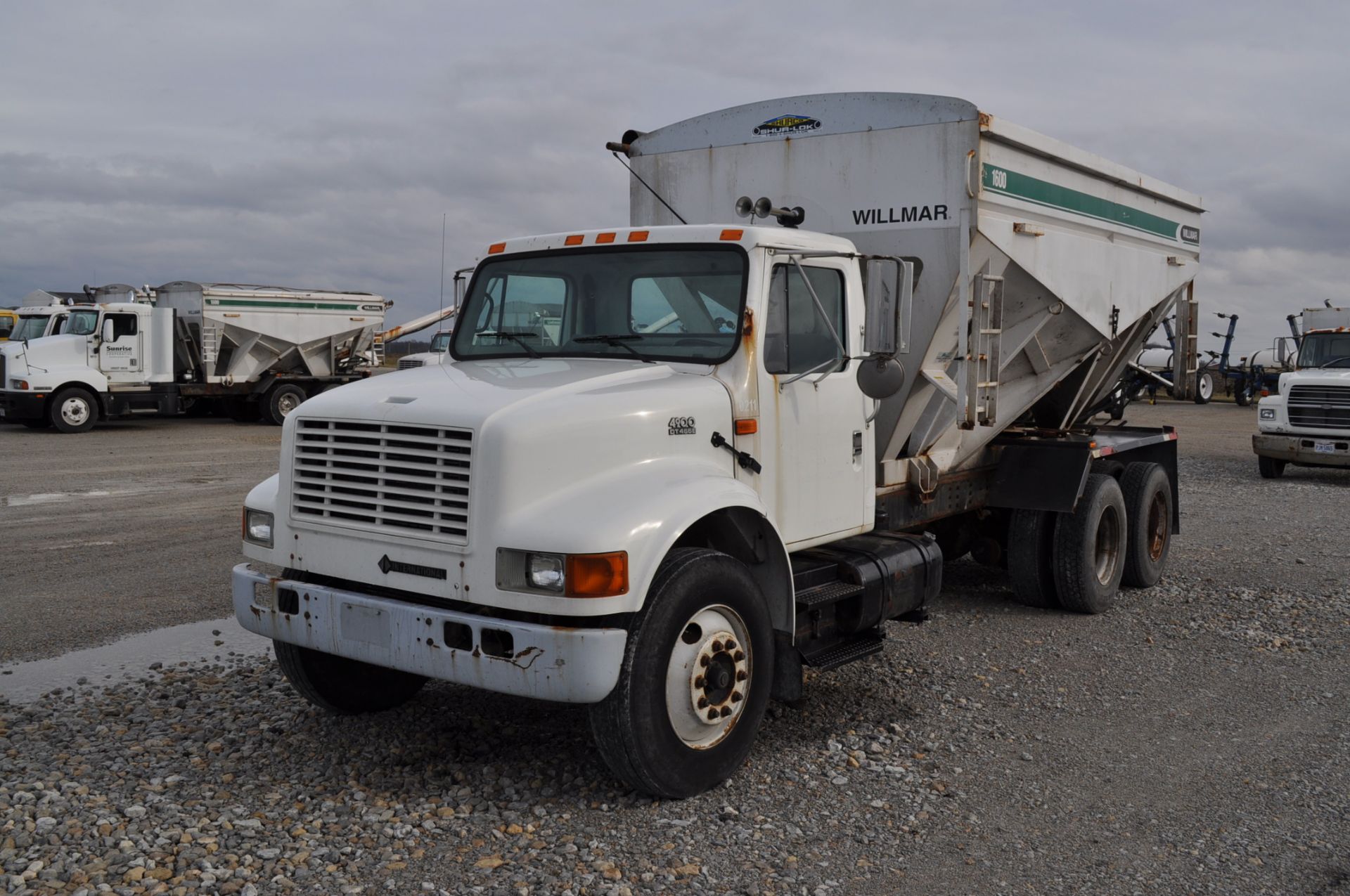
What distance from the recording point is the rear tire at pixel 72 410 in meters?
22.4

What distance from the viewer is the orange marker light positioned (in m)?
4.25

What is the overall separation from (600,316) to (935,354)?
7.79 ft

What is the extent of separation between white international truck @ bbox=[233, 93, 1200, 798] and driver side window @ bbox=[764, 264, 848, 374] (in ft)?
0.07

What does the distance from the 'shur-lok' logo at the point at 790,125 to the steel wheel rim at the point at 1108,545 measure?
149 inches

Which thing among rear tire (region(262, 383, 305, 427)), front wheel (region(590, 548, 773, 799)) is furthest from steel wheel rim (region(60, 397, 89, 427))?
front wheel (region(590, 548, 773, 799))

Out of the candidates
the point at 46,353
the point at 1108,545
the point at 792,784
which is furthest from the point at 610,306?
the point at 46,353

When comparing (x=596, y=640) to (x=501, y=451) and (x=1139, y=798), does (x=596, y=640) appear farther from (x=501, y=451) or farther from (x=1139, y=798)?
(x=1139, y=798)

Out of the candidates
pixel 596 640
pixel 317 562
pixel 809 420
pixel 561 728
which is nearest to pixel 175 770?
pixel 317 562

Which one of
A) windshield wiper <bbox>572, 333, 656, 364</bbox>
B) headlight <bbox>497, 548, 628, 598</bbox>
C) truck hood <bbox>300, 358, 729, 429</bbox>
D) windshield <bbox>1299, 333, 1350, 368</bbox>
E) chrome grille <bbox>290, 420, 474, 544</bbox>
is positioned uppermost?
windshield <bbox>1299, 333, 1350, 368</bbox>

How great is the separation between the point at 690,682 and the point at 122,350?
2168cm

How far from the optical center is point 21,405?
22.1 metres

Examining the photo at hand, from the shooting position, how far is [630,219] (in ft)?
26.5

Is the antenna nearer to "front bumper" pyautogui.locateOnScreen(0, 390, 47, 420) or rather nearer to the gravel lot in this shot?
the gravel lot

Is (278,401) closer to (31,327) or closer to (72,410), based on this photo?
(72,410)
